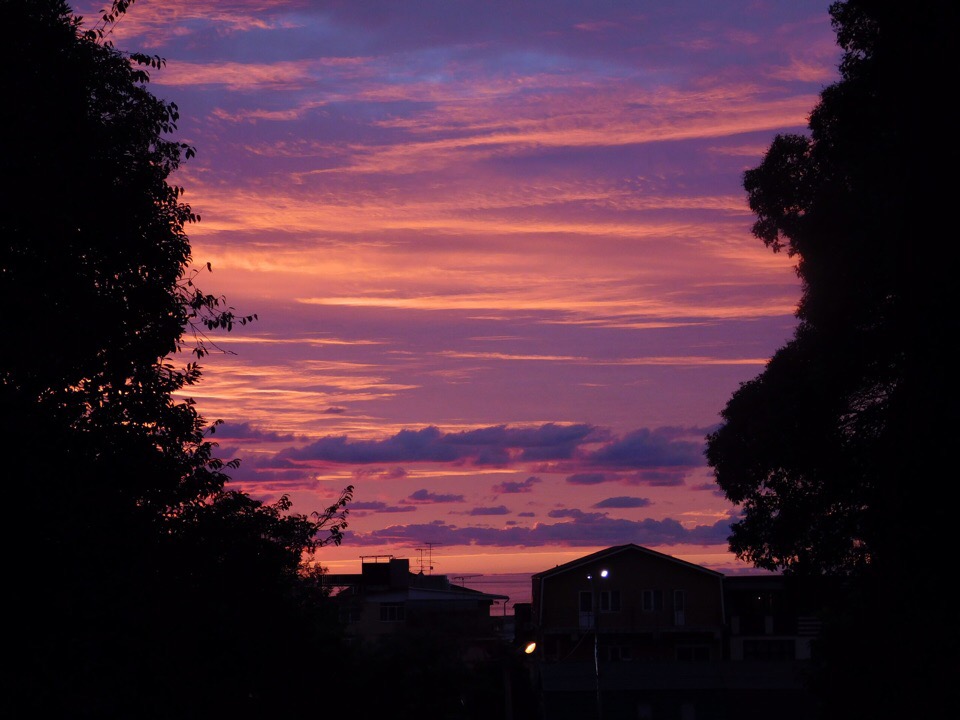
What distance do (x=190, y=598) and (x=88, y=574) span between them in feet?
11.9

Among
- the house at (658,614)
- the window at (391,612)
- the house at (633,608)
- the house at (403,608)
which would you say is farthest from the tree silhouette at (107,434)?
the window at (391,612)

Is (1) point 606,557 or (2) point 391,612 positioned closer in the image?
(1) point 606,557

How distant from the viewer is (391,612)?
321ft

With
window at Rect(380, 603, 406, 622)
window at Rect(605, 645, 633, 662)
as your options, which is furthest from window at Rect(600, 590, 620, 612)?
window at Rect(380, 603, 406, 622)

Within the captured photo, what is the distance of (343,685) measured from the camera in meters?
26.5

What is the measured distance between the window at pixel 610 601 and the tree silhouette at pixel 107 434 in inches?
2277

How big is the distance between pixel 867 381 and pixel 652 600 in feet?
172

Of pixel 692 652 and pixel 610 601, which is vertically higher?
pixel 610 601

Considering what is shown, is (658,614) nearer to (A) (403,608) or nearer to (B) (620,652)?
(B) (620,652)

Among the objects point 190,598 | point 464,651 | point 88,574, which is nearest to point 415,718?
point 190,598

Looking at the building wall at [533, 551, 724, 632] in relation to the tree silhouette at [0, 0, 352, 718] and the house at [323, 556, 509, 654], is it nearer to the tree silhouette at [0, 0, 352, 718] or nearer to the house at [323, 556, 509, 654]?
the house at [323, 556, 509, 654]

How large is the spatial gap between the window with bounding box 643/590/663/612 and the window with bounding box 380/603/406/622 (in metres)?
29.0

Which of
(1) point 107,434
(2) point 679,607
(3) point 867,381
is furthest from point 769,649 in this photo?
(1) point 107,434

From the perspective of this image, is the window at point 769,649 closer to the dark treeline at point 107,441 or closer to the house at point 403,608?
the house at point 403,608
